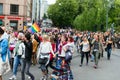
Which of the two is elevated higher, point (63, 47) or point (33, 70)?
point (63, 47)

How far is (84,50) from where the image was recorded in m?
20.1

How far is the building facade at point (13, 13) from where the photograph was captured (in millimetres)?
70125

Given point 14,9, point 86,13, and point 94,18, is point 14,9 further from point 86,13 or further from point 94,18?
point 94,18

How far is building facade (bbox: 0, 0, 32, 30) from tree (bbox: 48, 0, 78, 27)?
97.3 feet

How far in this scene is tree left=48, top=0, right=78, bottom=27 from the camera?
102 metres

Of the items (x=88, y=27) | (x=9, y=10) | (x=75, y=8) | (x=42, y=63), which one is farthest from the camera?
(x=75, y=8)

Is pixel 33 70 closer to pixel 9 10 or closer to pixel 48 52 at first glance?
pixel 48 52

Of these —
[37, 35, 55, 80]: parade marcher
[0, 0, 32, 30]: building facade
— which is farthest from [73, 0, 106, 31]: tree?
[37, 35, 55, 80]: parade marcher

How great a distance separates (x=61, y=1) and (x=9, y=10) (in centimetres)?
3579

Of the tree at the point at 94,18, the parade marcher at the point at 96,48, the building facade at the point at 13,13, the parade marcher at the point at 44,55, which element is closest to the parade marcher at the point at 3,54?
the parade marcher at the point at 44,55

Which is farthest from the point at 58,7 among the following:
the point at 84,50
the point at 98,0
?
the point at 84,50

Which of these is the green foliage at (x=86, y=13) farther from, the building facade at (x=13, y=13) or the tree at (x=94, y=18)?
the building facade at (x=13, y=13)

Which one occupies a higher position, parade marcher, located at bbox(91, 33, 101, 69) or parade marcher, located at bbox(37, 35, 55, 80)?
parade marcher, located at bbox(37, 35, 55, 80)

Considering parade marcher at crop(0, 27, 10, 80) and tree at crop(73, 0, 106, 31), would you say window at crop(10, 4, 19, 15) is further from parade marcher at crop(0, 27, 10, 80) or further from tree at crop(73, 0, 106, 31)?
parade marcher at crop(0, 27, 10, 80)
